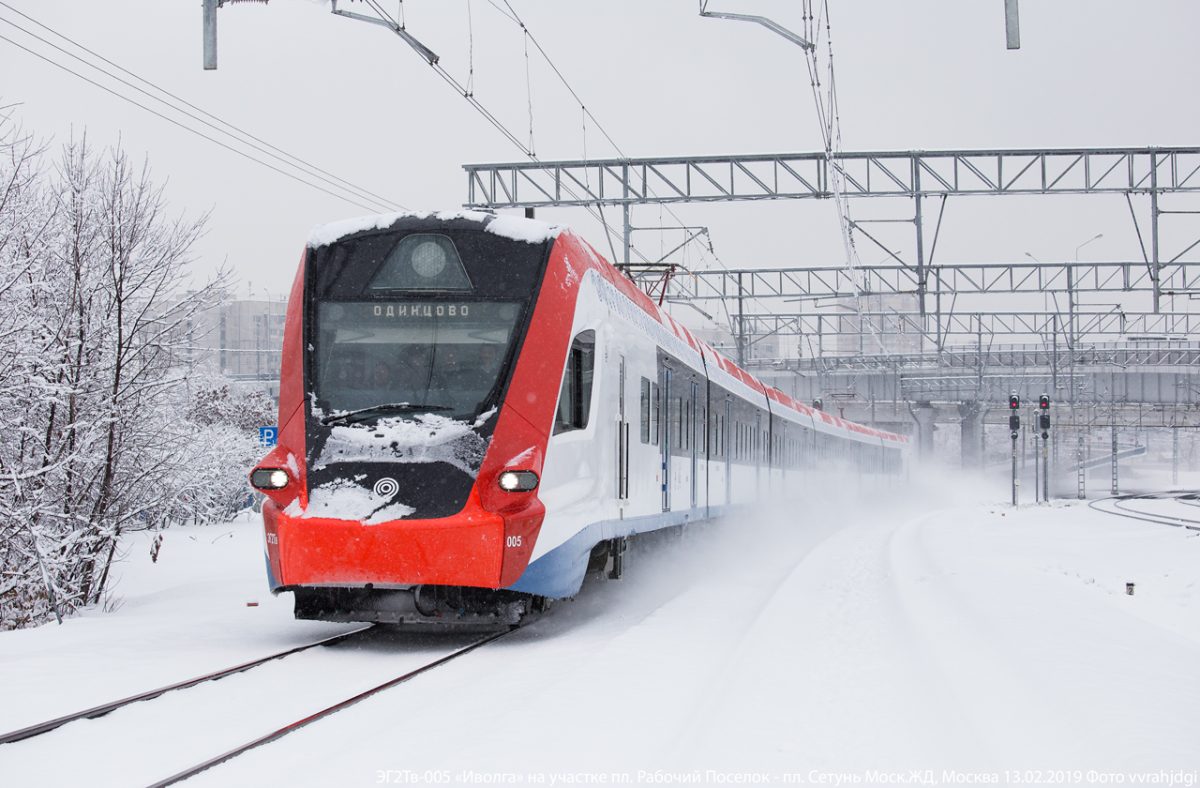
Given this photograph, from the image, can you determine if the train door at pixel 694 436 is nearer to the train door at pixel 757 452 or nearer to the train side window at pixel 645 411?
the train side window at pixel 645 411

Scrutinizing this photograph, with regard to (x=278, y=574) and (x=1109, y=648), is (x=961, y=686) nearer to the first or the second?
(x=1109, y=648)

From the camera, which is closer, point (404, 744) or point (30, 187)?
point (404, 744)

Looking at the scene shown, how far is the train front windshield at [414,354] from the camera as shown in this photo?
31.1 ft

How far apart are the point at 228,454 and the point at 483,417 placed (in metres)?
23.6

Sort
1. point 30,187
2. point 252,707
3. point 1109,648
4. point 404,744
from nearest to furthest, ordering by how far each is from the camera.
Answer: point 404,744 < point 252,707 < point 1109,648 < point 30,187

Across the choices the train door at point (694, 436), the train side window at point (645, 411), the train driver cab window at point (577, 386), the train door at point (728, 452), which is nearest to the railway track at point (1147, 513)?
the train door at point (728, 452)

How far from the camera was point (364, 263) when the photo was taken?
10.0 m

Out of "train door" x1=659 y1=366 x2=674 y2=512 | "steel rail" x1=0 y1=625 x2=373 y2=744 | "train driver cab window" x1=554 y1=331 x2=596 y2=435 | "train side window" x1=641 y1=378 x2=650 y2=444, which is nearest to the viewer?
"steel rail" x1=0 y1=625 x2=373 y2=744

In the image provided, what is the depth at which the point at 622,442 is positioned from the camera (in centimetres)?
1155

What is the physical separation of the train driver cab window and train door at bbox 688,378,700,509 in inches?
205

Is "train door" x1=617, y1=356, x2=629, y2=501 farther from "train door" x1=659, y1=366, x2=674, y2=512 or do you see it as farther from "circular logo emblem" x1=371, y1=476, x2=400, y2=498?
"circular logo emblem" x1=371, y1=476, x2=400, y2=498

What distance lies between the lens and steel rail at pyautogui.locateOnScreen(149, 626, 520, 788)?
536 centimetres

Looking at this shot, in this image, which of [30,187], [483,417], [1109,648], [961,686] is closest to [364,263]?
[483,417]

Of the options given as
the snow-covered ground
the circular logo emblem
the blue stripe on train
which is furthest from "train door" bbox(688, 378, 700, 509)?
the circular logo emblem
